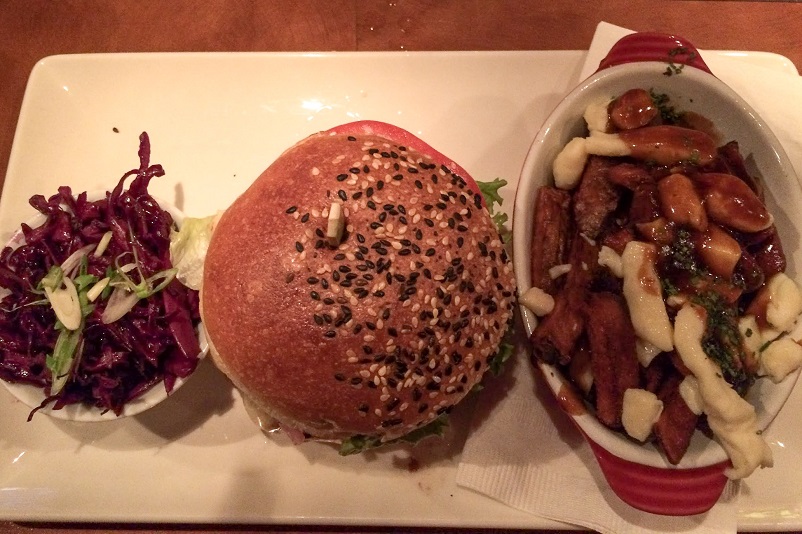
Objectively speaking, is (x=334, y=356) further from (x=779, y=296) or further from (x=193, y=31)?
(x=193, y=31)

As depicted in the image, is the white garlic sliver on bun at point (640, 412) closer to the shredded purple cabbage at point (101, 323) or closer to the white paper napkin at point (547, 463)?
the white paper napkin at point (547, 463)

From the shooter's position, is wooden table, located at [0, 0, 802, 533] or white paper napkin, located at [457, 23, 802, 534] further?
wooden table, located at [0, 0, 802, 533]

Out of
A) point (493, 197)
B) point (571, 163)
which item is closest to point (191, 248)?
point (493, 197)

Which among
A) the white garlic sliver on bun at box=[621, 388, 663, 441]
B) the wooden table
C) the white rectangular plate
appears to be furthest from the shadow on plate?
the wooden table

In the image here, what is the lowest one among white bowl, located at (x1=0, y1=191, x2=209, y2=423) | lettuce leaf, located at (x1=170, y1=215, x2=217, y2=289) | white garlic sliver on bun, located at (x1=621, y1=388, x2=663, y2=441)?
white bowl, located at (x1=0, y1=191, x2=209, y2=423)

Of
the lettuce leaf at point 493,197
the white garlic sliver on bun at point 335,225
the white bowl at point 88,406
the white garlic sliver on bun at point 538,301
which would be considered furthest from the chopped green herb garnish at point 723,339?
the white bowl at point 88,406

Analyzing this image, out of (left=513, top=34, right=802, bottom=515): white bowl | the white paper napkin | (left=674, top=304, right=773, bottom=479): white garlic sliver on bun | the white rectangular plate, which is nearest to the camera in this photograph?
(left=674, top=304, right=773, bottom=479): white garlic sliver on bun

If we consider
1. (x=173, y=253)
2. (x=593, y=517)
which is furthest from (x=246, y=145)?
(x=593, y=517)

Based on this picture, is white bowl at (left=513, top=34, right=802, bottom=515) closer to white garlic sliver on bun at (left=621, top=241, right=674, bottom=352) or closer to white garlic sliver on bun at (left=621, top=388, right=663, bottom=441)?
white garlic sliver on bun at (left=621, top=388, right=663, bottom=441)
